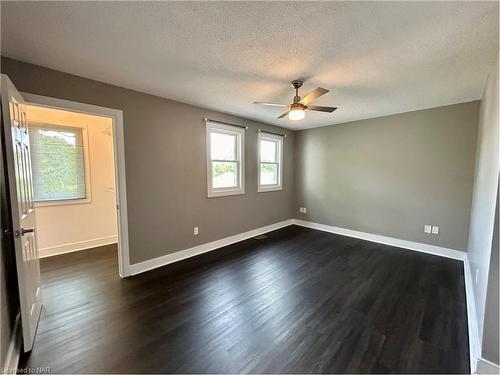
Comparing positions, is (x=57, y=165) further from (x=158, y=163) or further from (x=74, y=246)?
(x=158, y=163)

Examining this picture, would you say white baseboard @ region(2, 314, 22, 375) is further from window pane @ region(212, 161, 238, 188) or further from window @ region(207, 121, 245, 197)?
window pane @ region(212, 161, 238, 188)

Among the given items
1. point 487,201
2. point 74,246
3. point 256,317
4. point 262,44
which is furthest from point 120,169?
point 487,201

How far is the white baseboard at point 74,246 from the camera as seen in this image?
354cm

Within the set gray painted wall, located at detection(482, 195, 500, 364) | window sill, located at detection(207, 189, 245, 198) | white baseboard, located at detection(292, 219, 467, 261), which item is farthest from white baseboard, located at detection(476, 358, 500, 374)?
window sill, located at detection(207, 189, 245, 198)

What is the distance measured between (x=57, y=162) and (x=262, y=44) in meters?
3.80

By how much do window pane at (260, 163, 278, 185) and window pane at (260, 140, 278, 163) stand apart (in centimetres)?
14

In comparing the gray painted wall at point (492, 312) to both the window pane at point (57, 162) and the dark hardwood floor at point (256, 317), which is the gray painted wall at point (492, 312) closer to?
the dark hardwood floor at point (256, 317)

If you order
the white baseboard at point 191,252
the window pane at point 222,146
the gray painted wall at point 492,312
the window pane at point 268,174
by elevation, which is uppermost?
the window pane at point 222,146

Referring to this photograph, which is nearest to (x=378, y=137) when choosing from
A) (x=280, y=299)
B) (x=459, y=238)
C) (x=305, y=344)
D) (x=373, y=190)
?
(x=373, y=190)

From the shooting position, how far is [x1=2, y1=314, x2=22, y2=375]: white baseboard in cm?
146

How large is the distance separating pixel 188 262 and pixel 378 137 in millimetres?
4085

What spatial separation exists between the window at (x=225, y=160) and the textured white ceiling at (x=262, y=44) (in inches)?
45.4

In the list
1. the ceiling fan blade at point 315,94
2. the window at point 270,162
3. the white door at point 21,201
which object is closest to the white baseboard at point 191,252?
the window at point 270,162

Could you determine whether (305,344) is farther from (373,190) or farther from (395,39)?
(373,190)
